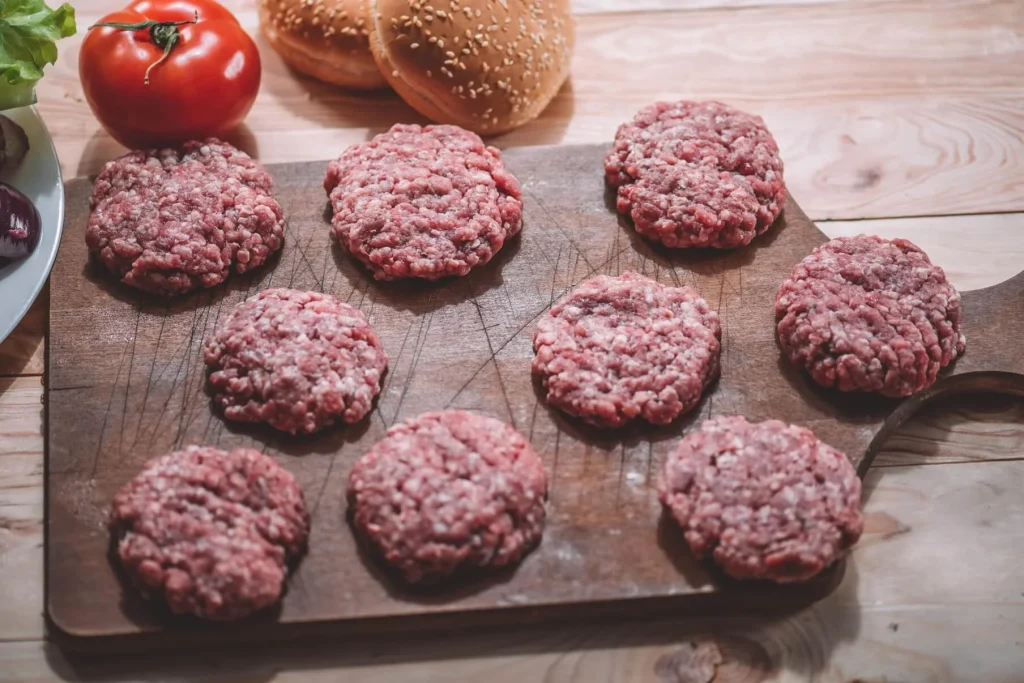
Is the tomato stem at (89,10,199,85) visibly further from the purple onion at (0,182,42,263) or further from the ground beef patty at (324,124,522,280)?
the ground beef patty at (324,124,522,280)

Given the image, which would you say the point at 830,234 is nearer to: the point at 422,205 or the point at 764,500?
the point at 764,500

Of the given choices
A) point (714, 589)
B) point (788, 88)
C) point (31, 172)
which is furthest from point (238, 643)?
point (788, 88)

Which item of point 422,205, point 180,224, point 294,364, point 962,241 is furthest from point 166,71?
point 962,241

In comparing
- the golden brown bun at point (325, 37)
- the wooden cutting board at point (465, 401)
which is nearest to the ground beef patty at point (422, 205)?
the wooden cutting board at point (465, 401)

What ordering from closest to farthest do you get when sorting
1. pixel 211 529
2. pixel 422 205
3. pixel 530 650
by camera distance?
pixel 211 529 → pixel 530 650 → pixel 422 205

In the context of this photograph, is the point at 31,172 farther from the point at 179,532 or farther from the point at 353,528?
the point at 353,528

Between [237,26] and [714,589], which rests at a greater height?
[237,26]
